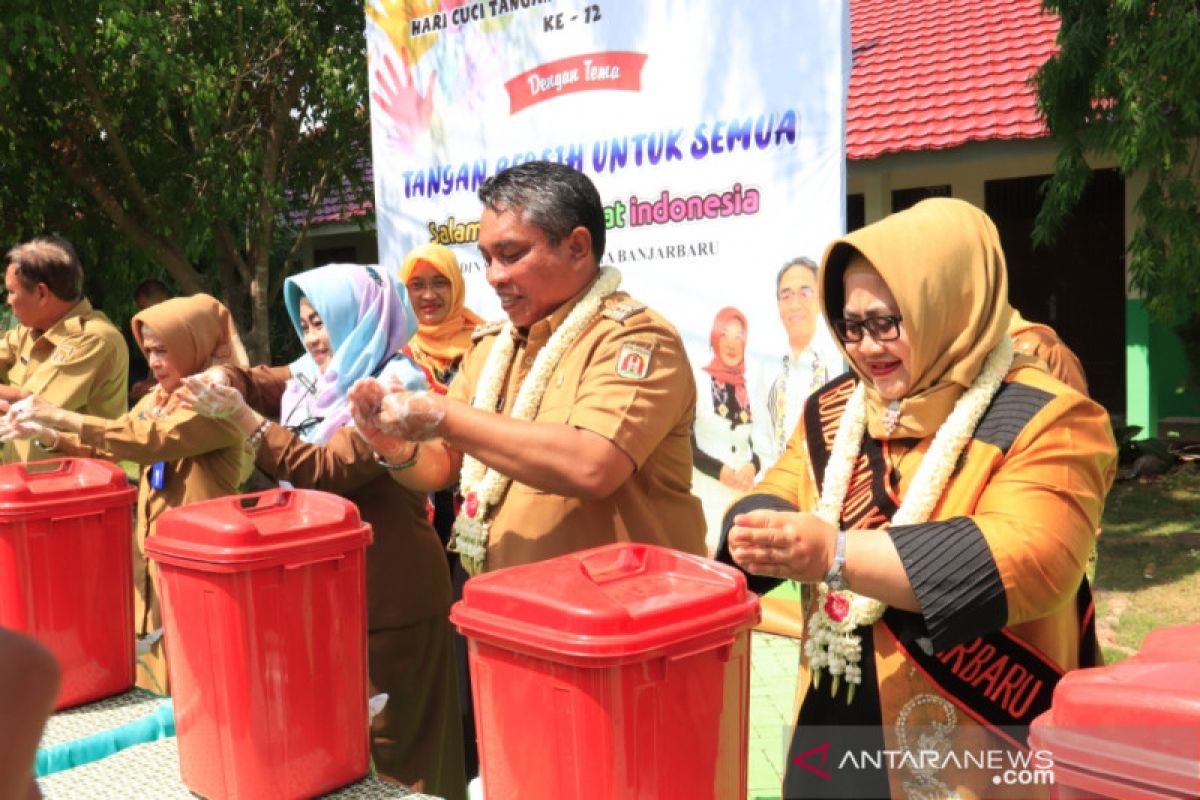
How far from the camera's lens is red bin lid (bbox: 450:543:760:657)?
1.50 meters

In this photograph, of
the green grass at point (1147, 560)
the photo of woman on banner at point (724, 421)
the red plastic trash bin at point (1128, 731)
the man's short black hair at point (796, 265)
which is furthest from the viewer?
the green grass at point (1147, 560)

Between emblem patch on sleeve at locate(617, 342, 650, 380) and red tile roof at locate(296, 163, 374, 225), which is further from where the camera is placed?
red tile roof at locate(296, 163, 374, 225)

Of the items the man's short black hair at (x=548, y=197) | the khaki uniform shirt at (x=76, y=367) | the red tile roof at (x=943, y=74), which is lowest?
the khaki uniform shirt at (x=76, y=367)

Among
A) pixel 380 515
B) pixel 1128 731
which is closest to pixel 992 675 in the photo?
pixel 1128 731

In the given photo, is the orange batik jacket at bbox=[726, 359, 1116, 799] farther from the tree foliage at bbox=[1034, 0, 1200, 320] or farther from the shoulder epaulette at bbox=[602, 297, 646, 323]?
the tree foliage at bbox=[1034, 0, 1200, 320]

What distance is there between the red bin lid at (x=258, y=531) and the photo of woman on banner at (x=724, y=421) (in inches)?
103

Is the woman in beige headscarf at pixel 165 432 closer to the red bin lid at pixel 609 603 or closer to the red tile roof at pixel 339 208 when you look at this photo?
the red bin lid at pixel 609 603

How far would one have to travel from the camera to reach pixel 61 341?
4.22 meters

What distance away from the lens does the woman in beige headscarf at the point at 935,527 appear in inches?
62.2

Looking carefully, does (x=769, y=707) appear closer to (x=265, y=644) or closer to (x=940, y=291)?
(x=265, y=644)

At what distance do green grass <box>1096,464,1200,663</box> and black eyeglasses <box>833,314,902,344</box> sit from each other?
349 cm

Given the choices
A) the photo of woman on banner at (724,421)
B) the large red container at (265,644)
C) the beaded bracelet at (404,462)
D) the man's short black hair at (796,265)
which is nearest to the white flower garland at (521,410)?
the beaded bracelet at (404,462)

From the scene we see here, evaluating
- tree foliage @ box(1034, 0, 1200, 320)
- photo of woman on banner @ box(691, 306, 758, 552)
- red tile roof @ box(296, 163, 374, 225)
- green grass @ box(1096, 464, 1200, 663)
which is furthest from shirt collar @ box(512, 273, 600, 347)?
red tile roof @ box(296, 163, 374, 225)

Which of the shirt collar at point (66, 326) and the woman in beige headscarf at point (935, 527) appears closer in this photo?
the woman in beige headscarf at point (935, 527)
